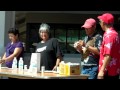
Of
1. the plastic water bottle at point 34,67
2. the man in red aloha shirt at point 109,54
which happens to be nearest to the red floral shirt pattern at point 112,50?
the man in red aloha shirt at point 109,54

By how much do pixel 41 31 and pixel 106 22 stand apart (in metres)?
1.26

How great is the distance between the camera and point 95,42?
6293mm

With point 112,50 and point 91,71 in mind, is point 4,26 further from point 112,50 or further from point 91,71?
point 112,50

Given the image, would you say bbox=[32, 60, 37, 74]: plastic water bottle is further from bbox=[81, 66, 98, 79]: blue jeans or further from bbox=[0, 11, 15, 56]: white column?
bbox=[0, 11, 15, 56]: white column

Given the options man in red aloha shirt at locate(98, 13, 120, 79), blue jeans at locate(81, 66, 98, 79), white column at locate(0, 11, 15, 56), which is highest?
white column at locate(0, 11, 15, 56)

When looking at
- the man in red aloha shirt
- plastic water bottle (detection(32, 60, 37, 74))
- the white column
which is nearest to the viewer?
the man in red aloha shirt

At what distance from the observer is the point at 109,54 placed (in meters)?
5.76

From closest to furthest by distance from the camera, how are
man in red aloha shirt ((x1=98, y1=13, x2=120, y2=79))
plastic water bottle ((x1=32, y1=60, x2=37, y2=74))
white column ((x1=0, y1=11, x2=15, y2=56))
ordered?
1. man in red aloha shirt ((x1=98, y1=13, x2=120, y2=79))
2. plastic water bottle ((x1=32, y1=60, x2=37, y2=74))
3. white column ((x1=0, y1=11, x2=15, y2=56))

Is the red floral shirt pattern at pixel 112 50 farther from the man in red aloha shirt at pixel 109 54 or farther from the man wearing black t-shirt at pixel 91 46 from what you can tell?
the man wearing black t-shirt at pixel 91 46

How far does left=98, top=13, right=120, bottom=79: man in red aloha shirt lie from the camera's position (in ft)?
19.0

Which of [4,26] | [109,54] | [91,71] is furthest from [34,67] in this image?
[4,26]

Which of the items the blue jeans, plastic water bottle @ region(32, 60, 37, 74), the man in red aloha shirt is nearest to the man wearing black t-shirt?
the blue jeans
